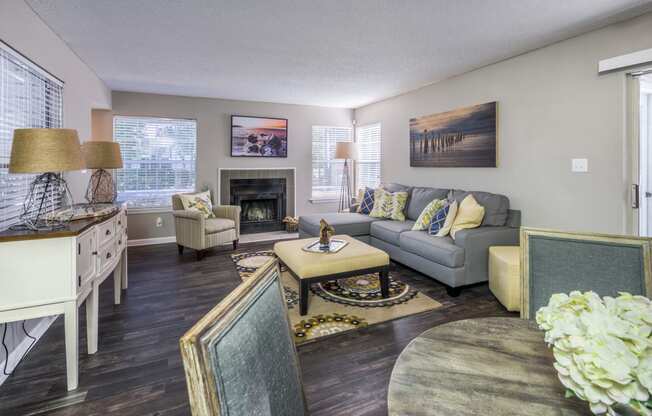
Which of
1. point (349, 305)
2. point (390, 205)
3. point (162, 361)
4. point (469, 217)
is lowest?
point (162, 361)

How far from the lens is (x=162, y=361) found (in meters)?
2.14

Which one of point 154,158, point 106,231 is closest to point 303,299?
point 106,231

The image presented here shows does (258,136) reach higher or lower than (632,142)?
higher

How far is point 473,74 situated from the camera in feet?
13.3

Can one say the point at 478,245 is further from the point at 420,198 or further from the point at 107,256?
the point at 107,256

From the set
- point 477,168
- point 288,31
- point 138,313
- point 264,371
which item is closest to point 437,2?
point 288,31

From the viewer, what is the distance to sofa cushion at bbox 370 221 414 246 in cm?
400

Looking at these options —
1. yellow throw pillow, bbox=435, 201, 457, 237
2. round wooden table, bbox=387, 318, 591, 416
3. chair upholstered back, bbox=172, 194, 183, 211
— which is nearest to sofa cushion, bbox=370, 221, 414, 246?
yellow throw pillow, bbox=435, 201, 457, 237

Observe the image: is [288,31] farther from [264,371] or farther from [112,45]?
[264,371]

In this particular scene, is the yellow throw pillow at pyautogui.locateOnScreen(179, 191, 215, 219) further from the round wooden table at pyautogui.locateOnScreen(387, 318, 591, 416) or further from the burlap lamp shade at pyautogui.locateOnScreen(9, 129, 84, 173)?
the round wooden table at pyautogui.locateOnScreen(387, 318, 591, 416)

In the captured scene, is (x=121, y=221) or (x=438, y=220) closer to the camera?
(x=121, y=221)

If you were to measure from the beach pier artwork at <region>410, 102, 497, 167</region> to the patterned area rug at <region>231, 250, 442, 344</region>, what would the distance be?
1.80m

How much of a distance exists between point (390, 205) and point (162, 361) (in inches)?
134

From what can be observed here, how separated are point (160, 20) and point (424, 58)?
2574 mm
